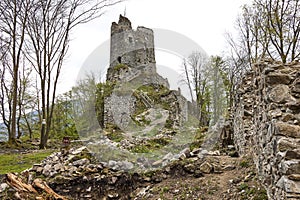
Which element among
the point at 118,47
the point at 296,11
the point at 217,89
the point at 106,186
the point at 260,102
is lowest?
the point at 106,186

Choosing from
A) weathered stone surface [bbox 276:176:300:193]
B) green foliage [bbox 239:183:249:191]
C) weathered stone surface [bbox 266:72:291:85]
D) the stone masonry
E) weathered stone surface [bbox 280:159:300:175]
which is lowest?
green foliage [bbox 239:183:249:191]

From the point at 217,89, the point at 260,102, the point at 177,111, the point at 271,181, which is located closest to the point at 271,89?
the point at 260,102

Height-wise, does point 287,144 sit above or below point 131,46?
below

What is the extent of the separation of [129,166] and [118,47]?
21.0 metres

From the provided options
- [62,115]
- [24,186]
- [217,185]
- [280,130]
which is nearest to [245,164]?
[217,185]

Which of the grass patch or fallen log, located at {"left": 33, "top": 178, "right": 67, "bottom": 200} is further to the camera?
the grass patch

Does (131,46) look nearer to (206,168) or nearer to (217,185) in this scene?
(206,168)

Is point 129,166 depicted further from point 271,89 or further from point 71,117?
point 71,117

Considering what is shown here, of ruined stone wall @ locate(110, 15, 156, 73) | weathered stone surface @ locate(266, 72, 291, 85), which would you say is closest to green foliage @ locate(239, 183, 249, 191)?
weathered stone surface @ locate(266, 72, 291, 85)

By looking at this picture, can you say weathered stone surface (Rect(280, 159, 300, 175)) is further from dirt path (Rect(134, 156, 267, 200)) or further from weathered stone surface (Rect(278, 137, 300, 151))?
dirt path (Rect(134, 156, 267, 200))

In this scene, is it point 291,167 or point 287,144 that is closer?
point 291,167

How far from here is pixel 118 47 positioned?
2744 centimetres

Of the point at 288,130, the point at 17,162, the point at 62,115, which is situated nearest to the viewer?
the point at 288,130

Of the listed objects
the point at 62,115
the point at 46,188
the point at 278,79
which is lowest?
the point at 46,188
